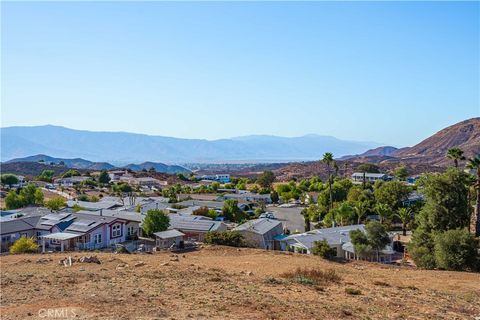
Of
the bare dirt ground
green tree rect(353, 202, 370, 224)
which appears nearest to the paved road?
green tree rect(353, 202, 370, 224)

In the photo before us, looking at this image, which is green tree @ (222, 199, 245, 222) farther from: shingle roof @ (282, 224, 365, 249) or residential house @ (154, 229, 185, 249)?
residential house @ (154, 229, 185, 249)

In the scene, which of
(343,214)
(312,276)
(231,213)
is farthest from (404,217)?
(312,276)

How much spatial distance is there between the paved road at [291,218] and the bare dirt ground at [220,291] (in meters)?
24.8

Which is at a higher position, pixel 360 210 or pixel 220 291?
pixel 220 291

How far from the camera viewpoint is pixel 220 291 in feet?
72.0

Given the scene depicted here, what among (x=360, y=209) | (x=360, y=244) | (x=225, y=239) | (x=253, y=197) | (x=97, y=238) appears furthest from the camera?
(x=253, y=197)

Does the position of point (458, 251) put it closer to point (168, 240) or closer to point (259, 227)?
point (259, 227)

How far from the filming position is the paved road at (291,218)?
58406mm

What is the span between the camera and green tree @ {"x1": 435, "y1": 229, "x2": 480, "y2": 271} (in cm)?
3066

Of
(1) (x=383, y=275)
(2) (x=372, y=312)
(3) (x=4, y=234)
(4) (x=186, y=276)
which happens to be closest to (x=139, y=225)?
(3) (x=4, y=234)

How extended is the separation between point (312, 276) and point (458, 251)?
1092 centimetres

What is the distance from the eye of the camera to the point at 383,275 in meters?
29.0

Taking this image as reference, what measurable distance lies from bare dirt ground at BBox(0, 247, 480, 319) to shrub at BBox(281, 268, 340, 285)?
0.49 metres

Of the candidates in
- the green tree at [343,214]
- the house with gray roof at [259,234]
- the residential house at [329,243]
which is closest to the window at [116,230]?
the house with gray roof at [259,234]
